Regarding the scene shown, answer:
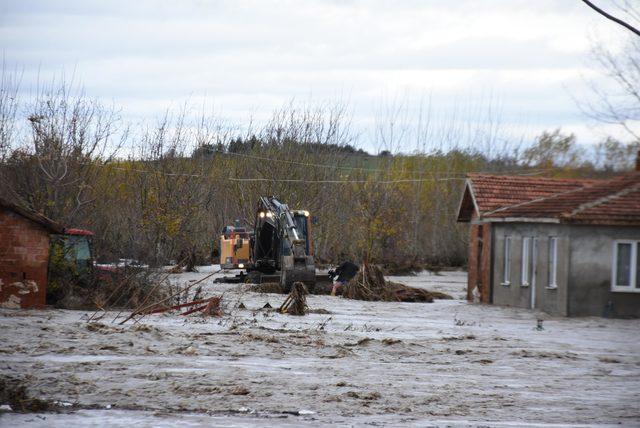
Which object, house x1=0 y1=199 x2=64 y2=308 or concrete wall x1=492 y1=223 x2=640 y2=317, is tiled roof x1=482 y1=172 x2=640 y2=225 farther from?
house x1=0 y1=199 x2=64 y2=308

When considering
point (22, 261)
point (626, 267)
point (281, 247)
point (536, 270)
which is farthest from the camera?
point (281, 247)

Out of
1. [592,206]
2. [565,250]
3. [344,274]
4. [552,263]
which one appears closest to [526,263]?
[552,263]

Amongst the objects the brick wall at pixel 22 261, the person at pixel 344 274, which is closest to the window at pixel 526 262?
the person at pixel 344 274

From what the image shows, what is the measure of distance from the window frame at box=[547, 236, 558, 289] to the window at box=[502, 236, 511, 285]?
11.3ft

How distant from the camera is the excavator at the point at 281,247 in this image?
125 ft

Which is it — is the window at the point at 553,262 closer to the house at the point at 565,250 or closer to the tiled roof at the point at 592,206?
the house at the point at 565,250

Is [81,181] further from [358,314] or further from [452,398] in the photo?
[452,398]

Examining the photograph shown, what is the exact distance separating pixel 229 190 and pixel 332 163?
28.2ft

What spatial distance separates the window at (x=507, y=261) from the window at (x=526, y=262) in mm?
1227

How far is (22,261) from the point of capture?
981 inches

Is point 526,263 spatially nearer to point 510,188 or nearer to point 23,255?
point 510,188

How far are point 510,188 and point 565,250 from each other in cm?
879

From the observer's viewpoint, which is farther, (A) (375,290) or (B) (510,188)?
(B) (510,188)

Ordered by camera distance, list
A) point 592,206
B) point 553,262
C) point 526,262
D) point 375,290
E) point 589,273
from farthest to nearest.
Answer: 1. point 375,290
2. point 526,262
3. point 553,262
4. point 592,206
5. point 589,273
